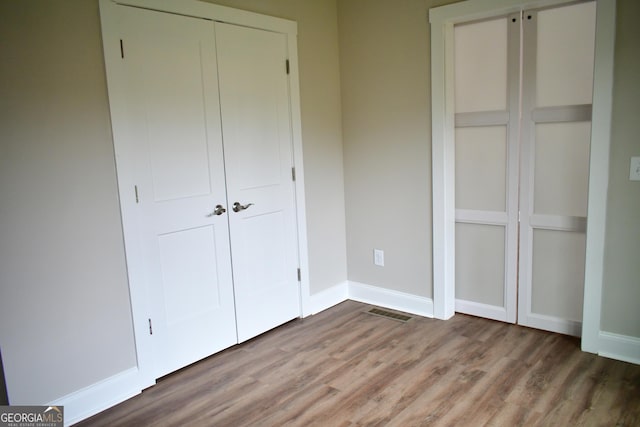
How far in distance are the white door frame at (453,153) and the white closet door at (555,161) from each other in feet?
0.65

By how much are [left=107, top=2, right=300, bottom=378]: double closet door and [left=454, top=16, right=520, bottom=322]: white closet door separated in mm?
1223

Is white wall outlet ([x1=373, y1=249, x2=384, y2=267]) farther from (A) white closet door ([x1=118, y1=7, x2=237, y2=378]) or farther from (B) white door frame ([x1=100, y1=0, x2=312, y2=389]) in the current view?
(B) white door frame ([x1=100, y1=0, x2=312, y2=389])

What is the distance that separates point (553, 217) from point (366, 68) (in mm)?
1689

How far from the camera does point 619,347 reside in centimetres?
280

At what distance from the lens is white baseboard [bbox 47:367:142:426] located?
8.00 ft

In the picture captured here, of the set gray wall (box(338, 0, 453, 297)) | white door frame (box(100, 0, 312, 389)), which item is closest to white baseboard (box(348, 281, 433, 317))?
gray wall (box(338, 0, 453, 297))

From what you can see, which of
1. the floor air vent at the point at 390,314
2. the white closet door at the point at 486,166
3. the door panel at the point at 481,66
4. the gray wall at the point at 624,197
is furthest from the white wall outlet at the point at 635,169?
the floor air vent at the point at 390,314

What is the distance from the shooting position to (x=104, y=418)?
2.49m

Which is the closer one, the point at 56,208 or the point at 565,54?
the point at 56,208

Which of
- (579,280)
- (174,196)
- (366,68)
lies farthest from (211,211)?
(579,280)

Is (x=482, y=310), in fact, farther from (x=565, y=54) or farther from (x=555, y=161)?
(x=565, y=54)

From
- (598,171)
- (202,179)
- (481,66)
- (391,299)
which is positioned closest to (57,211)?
(202,179)

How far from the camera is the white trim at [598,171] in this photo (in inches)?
103

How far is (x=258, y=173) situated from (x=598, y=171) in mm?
2031
